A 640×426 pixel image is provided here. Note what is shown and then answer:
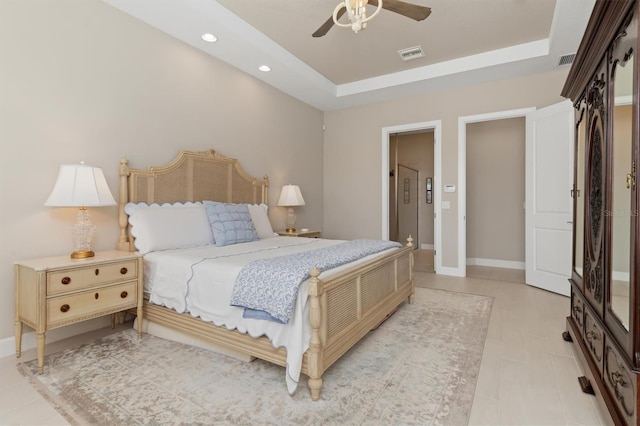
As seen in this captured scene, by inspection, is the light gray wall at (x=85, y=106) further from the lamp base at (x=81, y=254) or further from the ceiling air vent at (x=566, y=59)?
the ceiling air vent at (x=566, y=59)

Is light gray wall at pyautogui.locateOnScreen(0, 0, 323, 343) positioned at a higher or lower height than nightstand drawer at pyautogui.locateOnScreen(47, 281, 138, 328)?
higher

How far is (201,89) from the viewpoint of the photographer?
379 centimetres

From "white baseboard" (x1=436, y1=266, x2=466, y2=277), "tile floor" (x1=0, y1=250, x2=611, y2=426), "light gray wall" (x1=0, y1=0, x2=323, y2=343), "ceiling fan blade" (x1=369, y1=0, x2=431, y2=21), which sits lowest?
"tile floor" (x1=0, y1=250, x2=611, y2=426)

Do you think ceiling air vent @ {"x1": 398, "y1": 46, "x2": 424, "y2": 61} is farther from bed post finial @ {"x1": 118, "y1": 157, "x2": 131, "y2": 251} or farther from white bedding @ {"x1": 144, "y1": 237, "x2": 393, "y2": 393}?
bed post finial @ {"x1": 118, "y1": 157, "x2": 131, "y2": 251}

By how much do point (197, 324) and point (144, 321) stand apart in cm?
74

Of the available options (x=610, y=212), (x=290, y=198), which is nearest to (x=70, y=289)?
(x=290, y=198)

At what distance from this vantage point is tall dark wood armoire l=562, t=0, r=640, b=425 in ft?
4.33

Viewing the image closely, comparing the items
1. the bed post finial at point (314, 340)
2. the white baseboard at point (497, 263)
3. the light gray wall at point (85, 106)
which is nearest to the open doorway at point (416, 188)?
the white baseboard at point (497, 263)

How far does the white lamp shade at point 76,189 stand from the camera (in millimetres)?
2379

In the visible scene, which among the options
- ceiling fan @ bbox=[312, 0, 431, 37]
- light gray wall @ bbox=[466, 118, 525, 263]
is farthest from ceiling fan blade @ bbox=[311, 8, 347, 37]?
light gray wall @ bbox=[466, 118, 525, 263]

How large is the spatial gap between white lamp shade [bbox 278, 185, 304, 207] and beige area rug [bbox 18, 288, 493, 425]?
252 cm

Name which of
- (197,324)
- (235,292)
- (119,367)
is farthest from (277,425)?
(119,367)

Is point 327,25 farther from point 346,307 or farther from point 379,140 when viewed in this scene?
point 379,140

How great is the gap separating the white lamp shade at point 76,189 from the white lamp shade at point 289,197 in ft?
8.37
